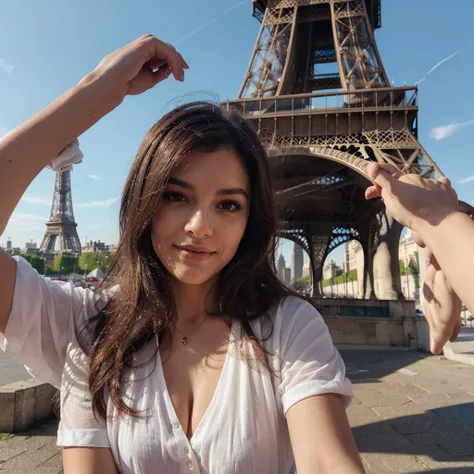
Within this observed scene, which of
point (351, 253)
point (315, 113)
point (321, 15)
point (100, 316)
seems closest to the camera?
point (100, 316)

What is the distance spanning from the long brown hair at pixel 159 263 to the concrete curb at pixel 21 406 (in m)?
2.77

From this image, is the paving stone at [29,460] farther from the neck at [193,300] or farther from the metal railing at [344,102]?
the metal railing at [344,102]

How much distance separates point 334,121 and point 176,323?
49.5 feet

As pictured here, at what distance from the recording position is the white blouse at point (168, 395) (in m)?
1.12

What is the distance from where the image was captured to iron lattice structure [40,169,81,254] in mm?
71312

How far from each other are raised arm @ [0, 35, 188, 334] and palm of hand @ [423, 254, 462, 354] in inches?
47.5

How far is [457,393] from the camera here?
5.48m

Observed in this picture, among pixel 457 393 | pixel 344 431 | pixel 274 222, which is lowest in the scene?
pixel 457 393

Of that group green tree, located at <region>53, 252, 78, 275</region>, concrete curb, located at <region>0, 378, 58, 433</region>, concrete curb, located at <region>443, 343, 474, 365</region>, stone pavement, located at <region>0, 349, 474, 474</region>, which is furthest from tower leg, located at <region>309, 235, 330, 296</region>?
green tree, located at <region>53, 252, 78, 275</region>

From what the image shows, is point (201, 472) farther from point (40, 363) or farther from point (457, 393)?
point (457, 393)

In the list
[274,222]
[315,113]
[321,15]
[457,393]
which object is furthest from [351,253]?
[274,222]

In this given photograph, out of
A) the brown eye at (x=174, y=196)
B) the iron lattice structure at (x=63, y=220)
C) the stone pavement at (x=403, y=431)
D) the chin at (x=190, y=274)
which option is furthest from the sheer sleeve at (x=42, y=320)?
the iron lattice structure at (x=63, y=220)

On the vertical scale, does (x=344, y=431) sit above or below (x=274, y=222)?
below

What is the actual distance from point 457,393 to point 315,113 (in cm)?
1199
